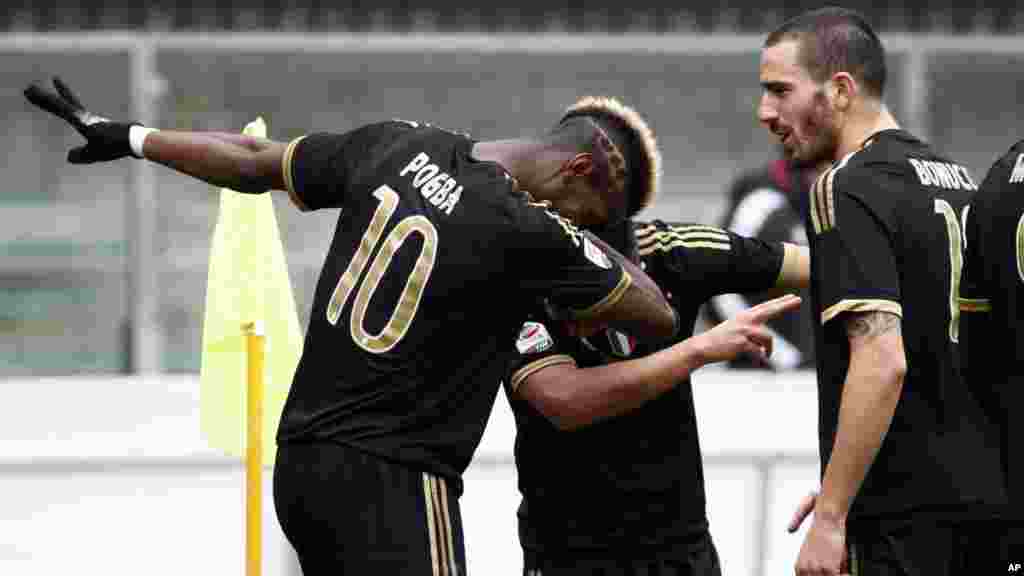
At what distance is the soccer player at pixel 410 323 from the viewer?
150 inches

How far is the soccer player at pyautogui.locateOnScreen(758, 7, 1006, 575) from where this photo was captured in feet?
12.1

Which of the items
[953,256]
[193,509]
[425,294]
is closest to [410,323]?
[425,294]

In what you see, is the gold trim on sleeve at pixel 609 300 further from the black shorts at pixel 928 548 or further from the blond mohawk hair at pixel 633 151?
the black shorts at pixel 928 548

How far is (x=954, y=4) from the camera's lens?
32.4ft

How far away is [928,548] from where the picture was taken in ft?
12.6

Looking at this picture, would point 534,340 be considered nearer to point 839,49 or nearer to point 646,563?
point 646,563

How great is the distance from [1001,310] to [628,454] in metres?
0.92

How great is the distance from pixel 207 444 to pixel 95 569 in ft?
1.66

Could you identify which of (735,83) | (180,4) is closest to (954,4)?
(735,83)

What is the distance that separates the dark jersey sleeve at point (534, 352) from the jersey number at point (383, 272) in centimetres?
47

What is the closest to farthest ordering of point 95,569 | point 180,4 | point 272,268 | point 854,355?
1. point 854,355
2. point 272,268
3. point 95,569
4. point 180,4

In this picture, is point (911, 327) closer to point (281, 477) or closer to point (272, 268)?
point (281, 477)

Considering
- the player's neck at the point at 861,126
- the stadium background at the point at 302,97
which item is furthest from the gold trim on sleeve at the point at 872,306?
the stadium background at the point at 302,97

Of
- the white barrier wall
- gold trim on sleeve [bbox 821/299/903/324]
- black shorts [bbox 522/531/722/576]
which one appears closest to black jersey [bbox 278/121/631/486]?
gold trim on sleeve [bbox 821/299/903/324]
